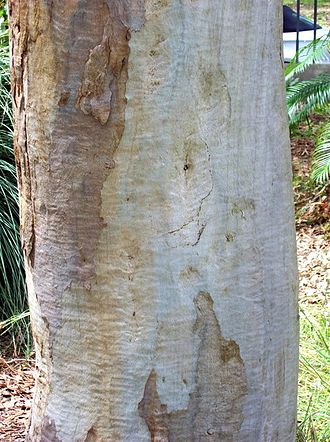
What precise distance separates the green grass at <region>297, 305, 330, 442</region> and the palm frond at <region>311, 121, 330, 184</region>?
183 centimetres

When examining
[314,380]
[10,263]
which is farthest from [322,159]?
[314,380]

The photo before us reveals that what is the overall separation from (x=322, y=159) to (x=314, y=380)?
2958mm

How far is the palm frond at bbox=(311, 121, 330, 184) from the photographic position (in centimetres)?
621

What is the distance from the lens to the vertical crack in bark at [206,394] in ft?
6.40

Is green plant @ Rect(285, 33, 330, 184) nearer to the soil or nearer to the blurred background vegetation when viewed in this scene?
the blurred background vegetation

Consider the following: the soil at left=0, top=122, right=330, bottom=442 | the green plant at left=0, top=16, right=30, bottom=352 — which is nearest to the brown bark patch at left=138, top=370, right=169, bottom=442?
the soil at left=0, top=122, right=330, bottom=442

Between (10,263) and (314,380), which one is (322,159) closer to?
(10,263)

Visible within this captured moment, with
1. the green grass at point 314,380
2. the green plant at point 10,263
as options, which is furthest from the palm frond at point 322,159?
the green plant at point 10,263

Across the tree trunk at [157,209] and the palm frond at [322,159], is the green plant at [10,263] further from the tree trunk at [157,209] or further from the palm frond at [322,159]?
the tree trunk at [157,209]

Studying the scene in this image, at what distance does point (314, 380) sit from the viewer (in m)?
3.85

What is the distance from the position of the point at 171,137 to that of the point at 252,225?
301 mm

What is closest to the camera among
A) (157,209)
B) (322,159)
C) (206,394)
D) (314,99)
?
(157,209)

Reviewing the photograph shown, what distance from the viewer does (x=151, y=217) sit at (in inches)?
73.8

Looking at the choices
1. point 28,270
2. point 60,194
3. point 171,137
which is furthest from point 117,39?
point 28,270
